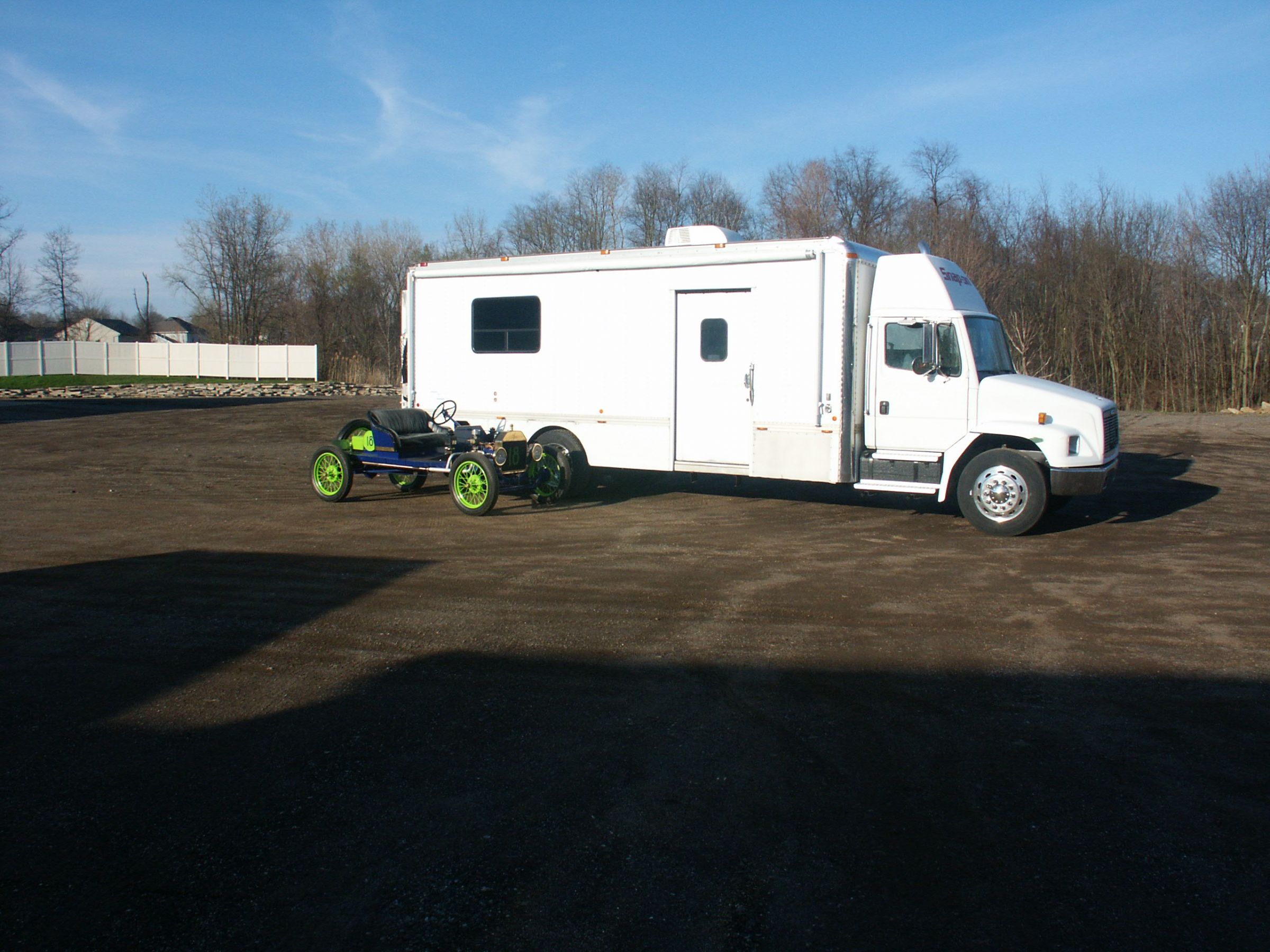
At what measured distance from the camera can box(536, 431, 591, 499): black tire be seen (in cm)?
1295

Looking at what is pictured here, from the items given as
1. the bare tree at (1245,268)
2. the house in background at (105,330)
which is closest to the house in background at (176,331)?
the house in background at (105,330)

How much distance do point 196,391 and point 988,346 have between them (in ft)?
118

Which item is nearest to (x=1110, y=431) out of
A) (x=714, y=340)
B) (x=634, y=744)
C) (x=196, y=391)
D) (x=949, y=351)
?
(x=949, y=351)

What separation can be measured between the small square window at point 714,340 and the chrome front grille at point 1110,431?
438 cm

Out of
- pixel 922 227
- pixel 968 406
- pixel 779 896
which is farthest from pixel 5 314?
pixel 779 896

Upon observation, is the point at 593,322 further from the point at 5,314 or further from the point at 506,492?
the point at 5,314

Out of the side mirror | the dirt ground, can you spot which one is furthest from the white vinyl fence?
the side mirror

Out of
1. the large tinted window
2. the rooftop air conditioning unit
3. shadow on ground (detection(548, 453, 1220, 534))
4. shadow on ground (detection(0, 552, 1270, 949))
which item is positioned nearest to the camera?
shadow on ground (detection(0, 552, 1270, 949))

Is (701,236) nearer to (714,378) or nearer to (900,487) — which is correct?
(714,378)

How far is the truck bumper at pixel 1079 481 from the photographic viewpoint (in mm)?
10391

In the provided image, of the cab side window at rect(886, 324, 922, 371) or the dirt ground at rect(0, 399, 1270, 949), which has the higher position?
the cab side window at rect(886, 324, 922, 371)

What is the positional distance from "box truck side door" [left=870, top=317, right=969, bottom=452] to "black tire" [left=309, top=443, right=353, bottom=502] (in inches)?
276

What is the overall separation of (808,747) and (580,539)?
5875 millimetres

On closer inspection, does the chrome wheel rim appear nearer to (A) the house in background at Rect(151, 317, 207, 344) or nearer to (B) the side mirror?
(B) the side mirror
